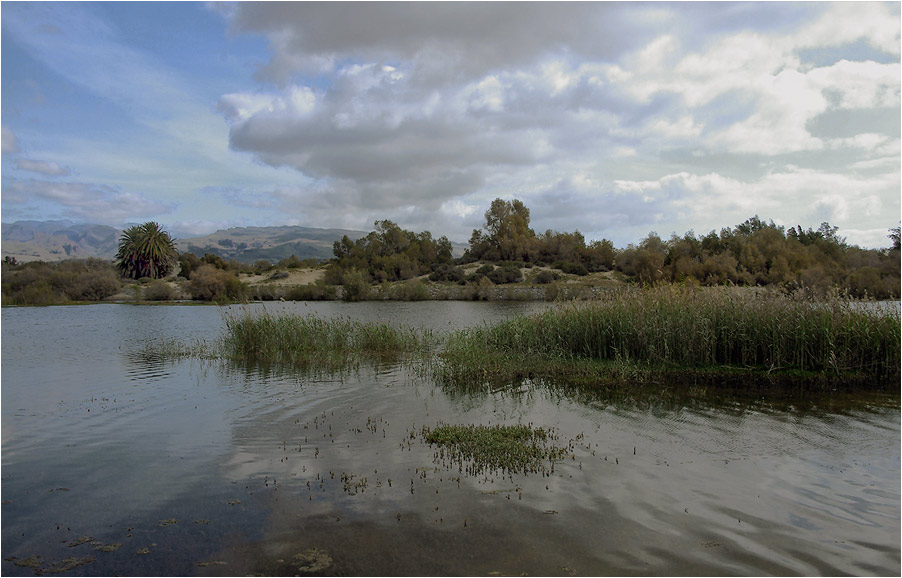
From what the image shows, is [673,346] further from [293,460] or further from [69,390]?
[69,390]

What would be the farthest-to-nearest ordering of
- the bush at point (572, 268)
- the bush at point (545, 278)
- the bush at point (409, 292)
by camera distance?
the bush at point (572, 268) < the bush at point (545, 278) < the bush at point (409, 292)

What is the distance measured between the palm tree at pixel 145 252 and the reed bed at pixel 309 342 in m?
54.8

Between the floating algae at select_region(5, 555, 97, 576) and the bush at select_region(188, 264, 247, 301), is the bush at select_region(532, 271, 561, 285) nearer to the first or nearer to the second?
the bush at select_region(188, 264, 247, 301)

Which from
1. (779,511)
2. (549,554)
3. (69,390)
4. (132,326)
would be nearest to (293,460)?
(549,554)

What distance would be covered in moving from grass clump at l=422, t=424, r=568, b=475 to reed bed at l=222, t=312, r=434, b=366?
9.16 metres

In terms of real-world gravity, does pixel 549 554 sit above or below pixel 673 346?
below

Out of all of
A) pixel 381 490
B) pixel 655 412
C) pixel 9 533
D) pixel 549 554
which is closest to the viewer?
pixel 549 554

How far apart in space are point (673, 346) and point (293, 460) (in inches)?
423

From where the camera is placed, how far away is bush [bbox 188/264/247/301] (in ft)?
170

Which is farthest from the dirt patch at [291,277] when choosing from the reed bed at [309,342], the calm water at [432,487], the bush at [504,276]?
the calm water at [432,487]

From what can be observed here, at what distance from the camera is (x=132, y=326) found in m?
29.7

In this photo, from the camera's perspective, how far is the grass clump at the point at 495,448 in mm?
7691

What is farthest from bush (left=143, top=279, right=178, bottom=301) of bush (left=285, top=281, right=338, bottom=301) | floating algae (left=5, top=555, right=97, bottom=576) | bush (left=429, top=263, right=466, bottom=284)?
floating algae (left=5, top=555, right=97, bottom=576)

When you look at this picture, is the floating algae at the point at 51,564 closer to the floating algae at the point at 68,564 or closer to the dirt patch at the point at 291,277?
the floating algae at the point at 68,564
